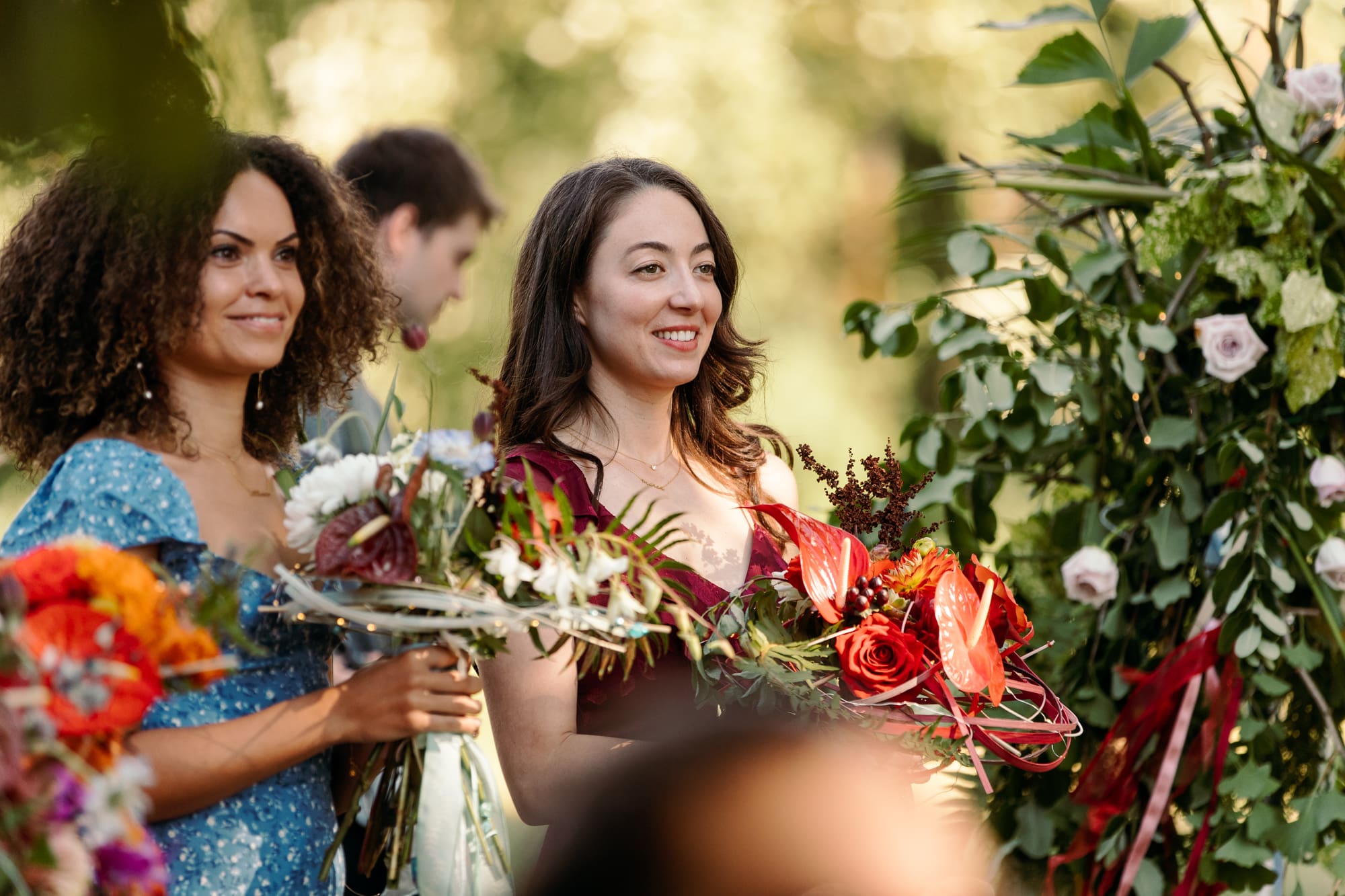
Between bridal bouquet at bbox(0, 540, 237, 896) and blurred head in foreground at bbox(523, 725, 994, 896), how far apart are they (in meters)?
0.46

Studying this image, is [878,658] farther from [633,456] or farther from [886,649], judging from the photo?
[633,456]

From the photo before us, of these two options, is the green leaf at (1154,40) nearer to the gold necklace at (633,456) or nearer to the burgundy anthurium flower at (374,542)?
the gold necklace at (633,456)

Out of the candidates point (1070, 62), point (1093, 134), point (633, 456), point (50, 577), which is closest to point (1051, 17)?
point (1070, 62)

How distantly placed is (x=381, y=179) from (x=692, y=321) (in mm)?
1325

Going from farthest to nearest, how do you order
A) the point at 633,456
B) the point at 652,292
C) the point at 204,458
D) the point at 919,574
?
the point at 633,456, the point at 652,292, the point at 919,574, the point at 204,458

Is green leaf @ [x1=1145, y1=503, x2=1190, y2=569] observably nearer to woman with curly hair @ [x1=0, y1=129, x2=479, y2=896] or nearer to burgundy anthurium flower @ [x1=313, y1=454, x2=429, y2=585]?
woman with curly hair @ [x1=0, y1=129, x2=479, y2=896]

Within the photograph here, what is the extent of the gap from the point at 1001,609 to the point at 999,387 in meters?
0.61

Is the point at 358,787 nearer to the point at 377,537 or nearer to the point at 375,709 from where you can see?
the point at 375,709

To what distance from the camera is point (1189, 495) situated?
2.36 m

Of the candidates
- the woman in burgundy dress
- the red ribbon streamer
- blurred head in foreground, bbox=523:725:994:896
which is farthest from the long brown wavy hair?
blurred head in foreground, bbox=523:725:994:896

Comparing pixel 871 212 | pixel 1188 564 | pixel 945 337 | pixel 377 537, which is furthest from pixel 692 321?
pixel 871 212

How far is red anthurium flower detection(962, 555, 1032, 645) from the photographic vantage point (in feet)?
6.25

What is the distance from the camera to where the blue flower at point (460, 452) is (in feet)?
4.80

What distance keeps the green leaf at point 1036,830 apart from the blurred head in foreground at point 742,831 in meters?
1.80
